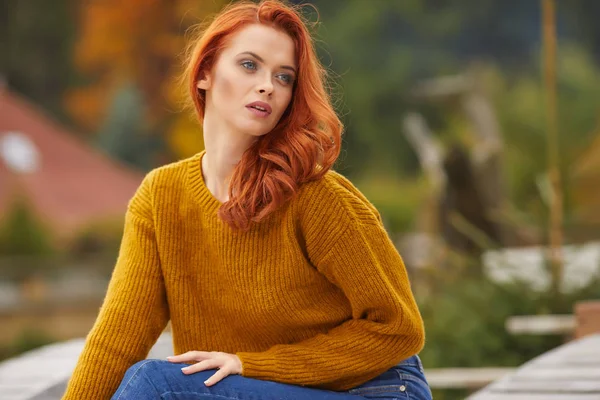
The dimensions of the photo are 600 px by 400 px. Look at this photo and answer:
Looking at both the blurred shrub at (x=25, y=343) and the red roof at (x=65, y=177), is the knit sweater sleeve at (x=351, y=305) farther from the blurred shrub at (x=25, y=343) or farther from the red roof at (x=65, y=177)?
the red roof at (x=65, y=177)

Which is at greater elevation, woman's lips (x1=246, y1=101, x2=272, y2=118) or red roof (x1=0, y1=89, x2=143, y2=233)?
red roof (x1=0, y1=89, x2=143, y2=233)

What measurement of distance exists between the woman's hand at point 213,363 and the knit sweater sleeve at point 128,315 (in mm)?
212

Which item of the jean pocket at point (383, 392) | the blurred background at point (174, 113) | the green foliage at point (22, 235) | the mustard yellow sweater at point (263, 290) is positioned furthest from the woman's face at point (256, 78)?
the green foliage at point (22, 235)

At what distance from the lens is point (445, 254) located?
5.79 metres

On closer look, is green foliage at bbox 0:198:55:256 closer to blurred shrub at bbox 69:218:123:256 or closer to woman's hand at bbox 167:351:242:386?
blurred shrub at bbox 69:218:123:256

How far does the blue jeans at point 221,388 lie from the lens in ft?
5.89

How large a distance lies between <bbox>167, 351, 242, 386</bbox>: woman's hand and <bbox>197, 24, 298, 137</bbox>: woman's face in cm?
45

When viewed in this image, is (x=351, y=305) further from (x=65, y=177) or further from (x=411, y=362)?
(x=65, y=177)

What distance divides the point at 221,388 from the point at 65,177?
526 inches

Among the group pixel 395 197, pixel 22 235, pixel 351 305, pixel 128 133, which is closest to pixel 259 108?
pixel 351 305

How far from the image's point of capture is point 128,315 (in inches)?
81.5

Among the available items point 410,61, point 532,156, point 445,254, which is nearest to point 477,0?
point 410,61

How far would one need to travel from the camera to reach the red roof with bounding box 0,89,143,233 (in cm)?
1429

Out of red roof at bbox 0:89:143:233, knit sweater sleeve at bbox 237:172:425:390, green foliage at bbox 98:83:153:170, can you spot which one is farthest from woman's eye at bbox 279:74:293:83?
green foliage at bbox 98:83:153:170
